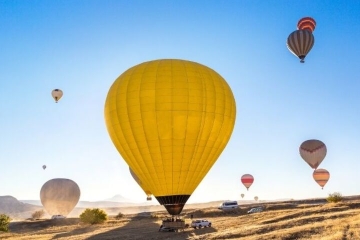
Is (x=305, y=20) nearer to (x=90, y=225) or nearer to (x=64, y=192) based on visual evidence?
(x=90, y=225)

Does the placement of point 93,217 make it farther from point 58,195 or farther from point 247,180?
point 247,180

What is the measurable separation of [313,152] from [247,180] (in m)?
20.0

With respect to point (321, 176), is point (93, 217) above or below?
below

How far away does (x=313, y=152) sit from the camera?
6475 centimetres

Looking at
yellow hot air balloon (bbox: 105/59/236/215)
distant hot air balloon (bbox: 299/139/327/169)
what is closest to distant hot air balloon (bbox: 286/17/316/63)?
distant hot air balloon (bbox: 299/139/327/169)

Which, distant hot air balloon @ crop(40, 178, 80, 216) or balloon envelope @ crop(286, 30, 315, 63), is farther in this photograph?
distant hot air balloon @ crop(40, 178, 80, 216)

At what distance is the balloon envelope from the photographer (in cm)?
5281

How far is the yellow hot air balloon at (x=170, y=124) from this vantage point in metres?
34.9

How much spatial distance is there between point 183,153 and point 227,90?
25.4 ft

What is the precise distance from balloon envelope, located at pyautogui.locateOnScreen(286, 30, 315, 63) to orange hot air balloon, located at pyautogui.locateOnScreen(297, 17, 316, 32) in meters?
6.08

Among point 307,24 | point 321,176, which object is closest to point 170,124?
point 307,24

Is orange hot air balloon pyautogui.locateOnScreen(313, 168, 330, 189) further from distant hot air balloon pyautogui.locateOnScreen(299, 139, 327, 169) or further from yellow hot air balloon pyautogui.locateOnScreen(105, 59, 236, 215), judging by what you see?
yellow hot air balloon pyautogui.locateOnScreen(105, 59, 236, 215)

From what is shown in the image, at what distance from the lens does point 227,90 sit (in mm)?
38094

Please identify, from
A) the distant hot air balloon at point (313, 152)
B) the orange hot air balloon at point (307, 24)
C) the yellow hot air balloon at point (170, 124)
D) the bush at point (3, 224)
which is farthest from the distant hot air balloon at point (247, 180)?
the yellow hot air balloon at point (170, 124)
